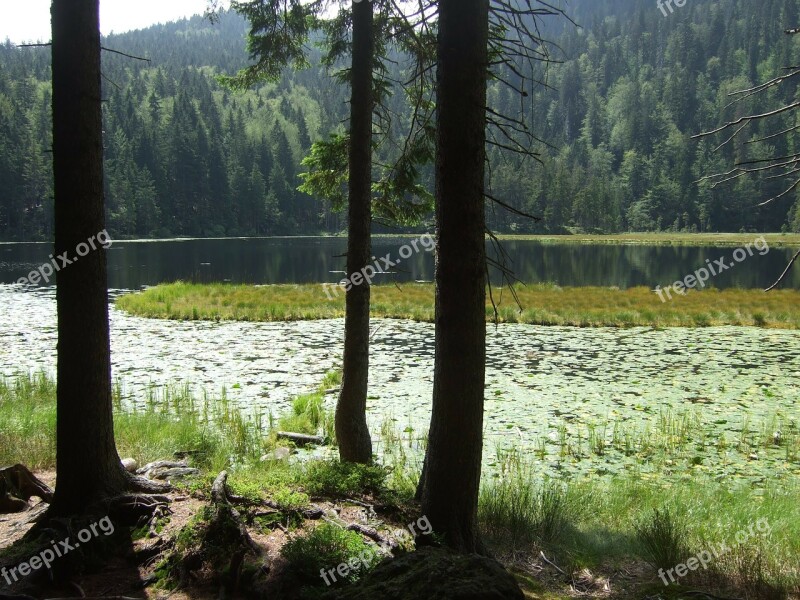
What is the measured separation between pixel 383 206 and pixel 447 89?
426 cm

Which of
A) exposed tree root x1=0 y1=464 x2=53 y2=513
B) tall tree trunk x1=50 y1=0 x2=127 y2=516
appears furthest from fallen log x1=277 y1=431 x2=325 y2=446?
tall tree trunk x1=50 y1=0 x2=127 y2=516

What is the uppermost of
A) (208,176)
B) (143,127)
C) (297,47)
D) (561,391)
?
(143,127)

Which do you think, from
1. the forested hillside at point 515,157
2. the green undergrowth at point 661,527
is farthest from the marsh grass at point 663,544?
the forested hillside at point 515,157

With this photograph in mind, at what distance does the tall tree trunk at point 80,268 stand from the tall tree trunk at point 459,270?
2.43 m

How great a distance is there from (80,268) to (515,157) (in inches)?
3982

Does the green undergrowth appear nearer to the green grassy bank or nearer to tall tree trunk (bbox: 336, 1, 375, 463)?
the green grassy bank

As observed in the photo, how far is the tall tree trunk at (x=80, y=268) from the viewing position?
417 centimetres

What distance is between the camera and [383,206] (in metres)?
8.20

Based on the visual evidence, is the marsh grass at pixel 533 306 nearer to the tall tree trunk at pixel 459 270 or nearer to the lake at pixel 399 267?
the lake at pixel 399 267

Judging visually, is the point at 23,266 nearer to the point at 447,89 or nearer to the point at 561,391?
the point at 561,391

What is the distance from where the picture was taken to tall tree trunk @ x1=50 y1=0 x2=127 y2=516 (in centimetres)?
A: 417

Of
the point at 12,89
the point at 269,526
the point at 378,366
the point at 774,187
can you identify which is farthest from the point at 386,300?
the point at 774,187

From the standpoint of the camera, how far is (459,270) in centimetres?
402

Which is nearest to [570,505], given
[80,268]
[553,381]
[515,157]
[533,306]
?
[80,268]
